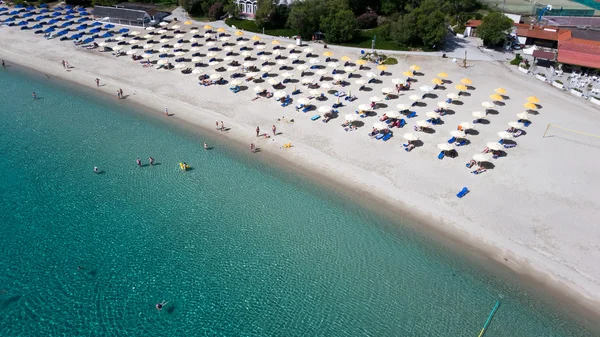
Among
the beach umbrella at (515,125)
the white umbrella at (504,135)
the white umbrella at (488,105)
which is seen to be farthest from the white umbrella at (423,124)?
the white umbrella at (488,105)

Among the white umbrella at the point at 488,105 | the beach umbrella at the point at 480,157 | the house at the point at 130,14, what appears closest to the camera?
the beach umbrella at the point at 480,157

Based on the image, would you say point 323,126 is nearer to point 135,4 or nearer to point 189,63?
point 189,63

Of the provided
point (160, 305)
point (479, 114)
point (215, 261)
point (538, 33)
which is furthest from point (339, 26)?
point (160, 305)

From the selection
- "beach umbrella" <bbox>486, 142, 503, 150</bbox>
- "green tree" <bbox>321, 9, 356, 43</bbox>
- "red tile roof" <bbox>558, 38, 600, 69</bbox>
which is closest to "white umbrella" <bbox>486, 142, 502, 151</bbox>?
"beach umbrella" <bbox>486, 142, 503, 150</bbox>

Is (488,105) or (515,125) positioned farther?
(488,105)

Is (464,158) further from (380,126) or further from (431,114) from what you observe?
(380,126)

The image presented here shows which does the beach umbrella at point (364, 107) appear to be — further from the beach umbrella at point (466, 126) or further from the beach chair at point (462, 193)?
the beach chair at point (462, 193)
